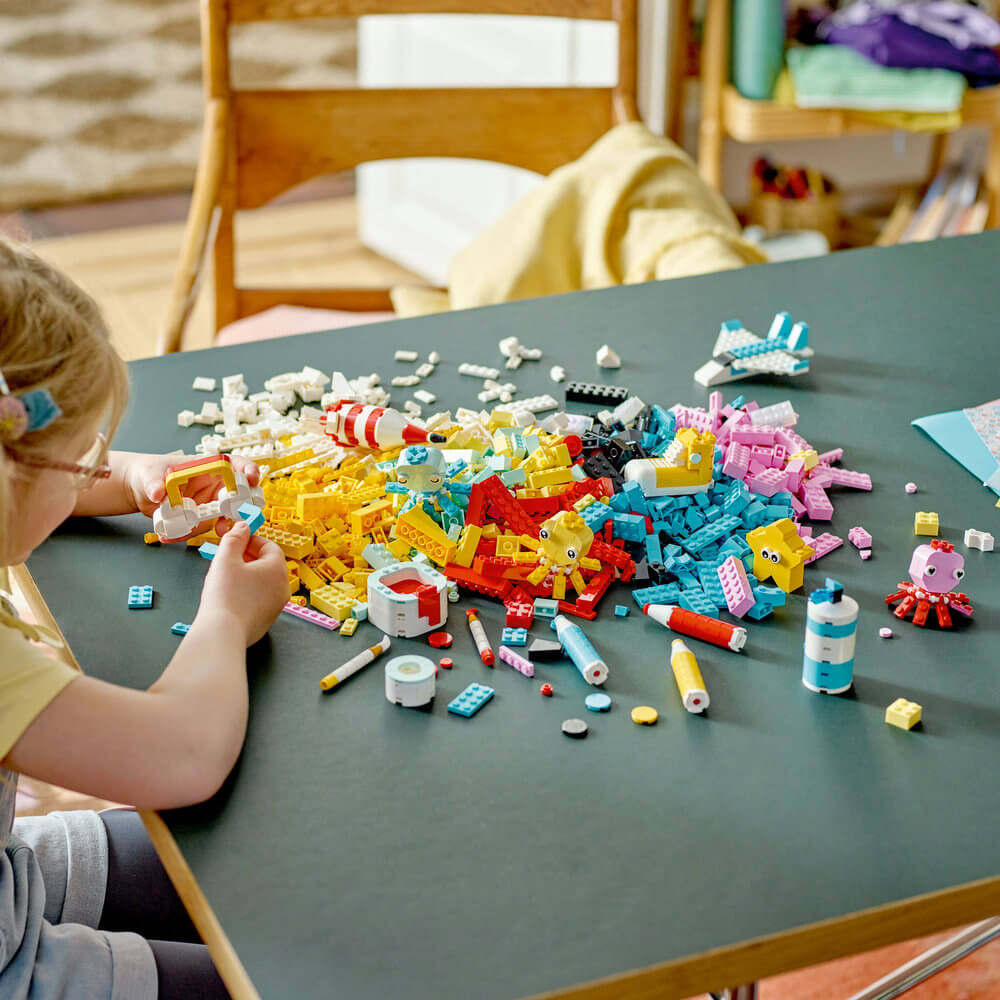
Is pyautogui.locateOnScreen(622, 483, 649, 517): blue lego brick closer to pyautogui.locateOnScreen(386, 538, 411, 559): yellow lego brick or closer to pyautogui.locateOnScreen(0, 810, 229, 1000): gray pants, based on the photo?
pyautogui.locateOnScreen(386, 538, 411, 559): yellow lego brick

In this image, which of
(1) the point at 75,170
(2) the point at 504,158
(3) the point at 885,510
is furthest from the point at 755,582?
(1) the point at 75,170

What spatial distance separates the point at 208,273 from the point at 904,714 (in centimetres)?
260

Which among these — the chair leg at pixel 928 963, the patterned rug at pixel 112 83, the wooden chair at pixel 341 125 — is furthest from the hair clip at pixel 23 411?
the patterned rug at pixel 112 83

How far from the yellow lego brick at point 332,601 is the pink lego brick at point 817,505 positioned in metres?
0.36

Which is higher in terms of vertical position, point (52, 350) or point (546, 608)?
point (52, 350)

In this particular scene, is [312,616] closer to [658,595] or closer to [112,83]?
[658,595]

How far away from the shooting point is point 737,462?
3.17ft

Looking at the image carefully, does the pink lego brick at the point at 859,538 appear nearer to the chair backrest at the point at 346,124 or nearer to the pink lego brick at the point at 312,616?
the pink lego brick at the point at 312,616

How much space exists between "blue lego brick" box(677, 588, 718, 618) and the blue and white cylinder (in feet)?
0.32

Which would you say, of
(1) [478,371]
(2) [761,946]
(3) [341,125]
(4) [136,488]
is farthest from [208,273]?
(2) [761,946]

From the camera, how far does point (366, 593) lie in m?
0.86

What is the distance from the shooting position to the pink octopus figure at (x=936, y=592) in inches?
32.4

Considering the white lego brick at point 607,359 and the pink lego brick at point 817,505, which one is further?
the white lego brick at point 607,359

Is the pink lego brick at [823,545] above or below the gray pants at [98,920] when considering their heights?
above
